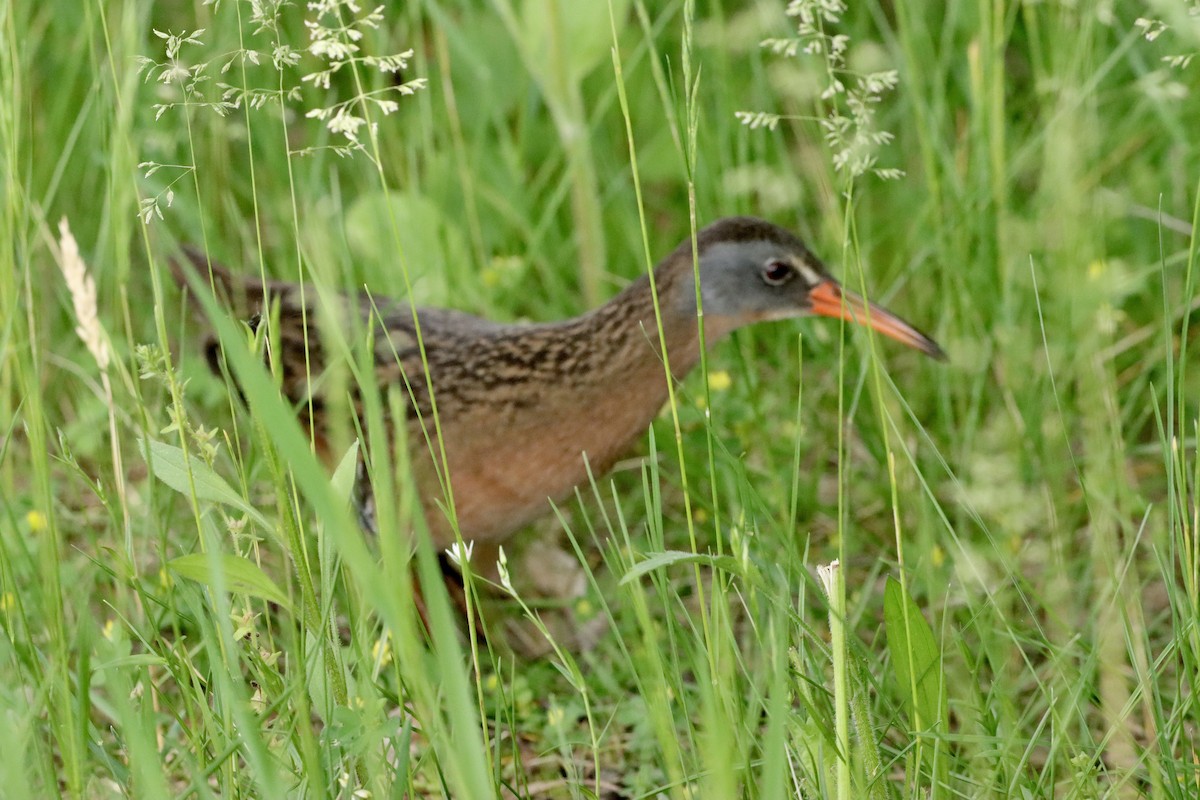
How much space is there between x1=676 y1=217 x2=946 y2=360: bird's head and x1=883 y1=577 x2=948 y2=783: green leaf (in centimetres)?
150

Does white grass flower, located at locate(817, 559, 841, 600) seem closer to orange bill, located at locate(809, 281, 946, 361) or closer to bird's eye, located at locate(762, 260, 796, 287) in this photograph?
orange bill, located at locate(809, 281, 946, 361)

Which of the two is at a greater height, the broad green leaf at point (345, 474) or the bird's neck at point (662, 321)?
the broad green leaf at point (345, 474)

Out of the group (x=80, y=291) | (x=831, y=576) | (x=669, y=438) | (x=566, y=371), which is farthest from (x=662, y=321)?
(x=831, y=576)

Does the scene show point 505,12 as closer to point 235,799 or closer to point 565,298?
point 565,298

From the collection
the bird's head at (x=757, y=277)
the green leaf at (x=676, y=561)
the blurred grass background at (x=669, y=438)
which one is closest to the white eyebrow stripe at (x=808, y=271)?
the bird's head at (x=757, y=277)

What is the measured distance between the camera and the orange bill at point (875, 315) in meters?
3.35

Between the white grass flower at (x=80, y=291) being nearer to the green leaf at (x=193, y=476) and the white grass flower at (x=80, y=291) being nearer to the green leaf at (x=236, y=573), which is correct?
the green leaf at (x=193, y=476)

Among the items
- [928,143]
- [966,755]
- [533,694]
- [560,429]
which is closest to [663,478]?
[560,429]

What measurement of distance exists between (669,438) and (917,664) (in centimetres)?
158

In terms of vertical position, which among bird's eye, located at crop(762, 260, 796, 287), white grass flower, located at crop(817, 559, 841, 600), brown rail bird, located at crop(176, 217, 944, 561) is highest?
white grass flower, located at crop(817, 559, 841, 600)

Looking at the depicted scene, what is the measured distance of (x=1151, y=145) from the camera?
13.5 feet

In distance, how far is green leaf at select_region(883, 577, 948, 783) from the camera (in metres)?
1.97

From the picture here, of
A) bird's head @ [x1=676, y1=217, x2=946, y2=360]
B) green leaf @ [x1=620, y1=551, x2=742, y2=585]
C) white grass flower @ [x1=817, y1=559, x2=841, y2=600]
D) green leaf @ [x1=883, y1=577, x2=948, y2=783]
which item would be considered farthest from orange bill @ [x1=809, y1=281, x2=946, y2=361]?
green leaf @ [x1=620, y1=551, x2=742, y2=585]

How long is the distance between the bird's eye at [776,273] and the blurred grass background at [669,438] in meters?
0.16
